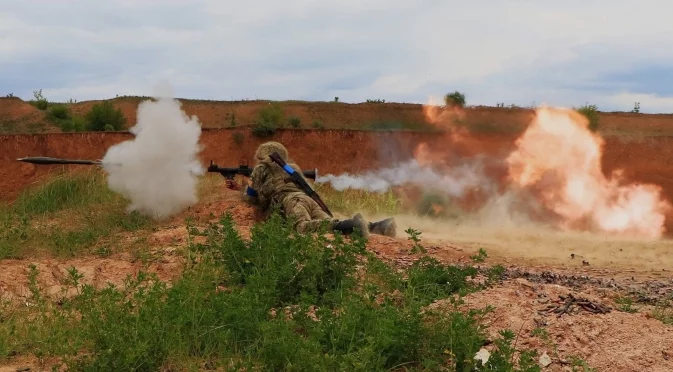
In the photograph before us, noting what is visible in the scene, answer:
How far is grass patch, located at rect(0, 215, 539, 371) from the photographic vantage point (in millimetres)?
5367

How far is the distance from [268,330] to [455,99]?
2655cm

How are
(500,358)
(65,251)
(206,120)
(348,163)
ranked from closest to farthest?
(500,358) → (65,251) → (348,163) → (206,120)

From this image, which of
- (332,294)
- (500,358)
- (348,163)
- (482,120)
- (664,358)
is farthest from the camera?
(348,163)

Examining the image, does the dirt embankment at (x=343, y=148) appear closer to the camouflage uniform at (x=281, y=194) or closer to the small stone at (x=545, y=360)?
the camouflage uniform at (x=281, y=194)

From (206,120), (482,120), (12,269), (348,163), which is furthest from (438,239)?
(206,120)

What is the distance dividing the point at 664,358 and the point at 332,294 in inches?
119

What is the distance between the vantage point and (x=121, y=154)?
45.1ft

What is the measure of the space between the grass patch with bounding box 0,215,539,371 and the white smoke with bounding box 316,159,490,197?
→ 9.99 meters

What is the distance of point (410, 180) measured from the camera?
1942 centimetres

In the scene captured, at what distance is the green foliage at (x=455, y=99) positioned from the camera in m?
30.4

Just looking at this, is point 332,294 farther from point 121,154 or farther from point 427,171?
point 427,171

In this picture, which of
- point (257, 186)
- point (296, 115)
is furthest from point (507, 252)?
point (296, 115)

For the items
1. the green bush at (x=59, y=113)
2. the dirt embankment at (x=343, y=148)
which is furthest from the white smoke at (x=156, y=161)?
the green bush at (x=59, y=113)

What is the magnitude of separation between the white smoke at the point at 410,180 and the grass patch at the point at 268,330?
9992 millimetres
